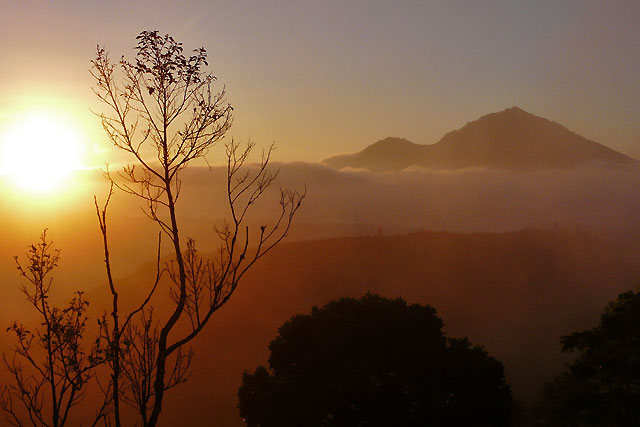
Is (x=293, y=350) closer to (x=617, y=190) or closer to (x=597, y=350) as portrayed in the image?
(x=597, y=350)

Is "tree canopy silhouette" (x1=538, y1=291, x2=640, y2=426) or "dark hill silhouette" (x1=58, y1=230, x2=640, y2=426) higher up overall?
"dark hill silhouette" (x1=58, y1=230, x2=640, y2=426)

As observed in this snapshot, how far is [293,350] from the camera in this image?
1275 inches

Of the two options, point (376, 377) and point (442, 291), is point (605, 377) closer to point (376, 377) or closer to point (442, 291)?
point (376, 377)

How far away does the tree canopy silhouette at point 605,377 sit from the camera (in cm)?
2319

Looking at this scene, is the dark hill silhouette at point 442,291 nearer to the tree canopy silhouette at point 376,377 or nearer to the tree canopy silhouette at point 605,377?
the tree canopy silhouette at point 376,377

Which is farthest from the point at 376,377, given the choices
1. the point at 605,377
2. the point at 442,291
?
the point at 442,291

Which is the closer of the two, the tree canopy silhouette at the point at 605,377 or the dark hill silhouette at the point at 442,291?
the tree canopy silhouette at the point at 605,377

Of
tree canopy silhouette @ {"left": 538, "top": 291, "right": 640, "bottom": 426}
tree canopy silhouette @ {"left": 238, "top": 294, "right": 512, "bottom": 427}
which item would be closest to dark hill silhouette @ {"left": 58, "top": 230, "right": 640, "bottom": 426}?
tree canopy silhouette @ {"left": 238, "top": 294, "right": 512, "bottom": 427}

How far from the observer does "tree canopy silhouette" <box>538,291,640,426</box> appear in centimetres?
2319

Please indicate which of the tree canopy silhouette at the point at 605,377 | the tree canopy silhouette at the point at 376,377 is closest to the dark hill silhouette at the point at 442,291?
the tree canopy silhouette at the point at 376,377

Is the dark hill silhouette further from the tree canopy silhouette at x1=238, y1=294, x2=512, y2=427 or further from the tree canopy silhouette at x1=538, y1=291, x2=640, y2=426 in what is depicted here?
the tree canopy silhouette at x1=538, y1=291, x2=640, y2=426

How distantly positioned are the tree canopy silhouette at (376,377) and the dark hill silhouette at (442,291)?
123 ft

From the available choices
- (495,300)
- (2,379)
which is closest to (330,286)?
(495,300)

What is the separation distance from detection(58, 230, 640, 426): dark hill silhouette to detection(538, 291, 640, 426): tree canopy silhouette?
4486 centimetres
